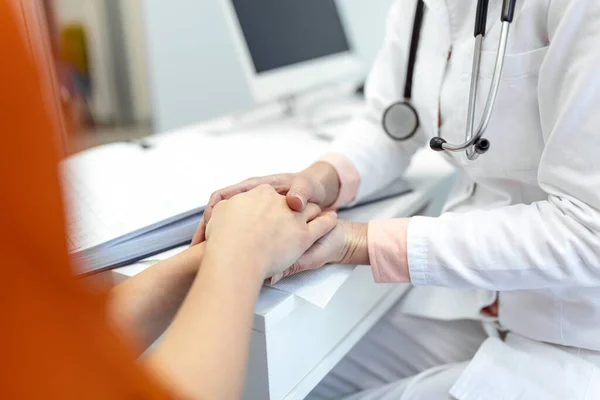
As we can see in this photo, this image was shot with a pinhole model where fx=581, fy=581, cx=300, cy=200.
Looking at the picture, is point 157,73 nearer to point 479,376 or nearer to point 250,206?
point 250,206

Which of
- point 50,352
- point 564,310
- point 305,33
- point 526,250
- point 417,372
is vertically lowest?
point 417,372

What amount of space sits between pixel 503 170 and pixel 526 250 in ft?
0.46

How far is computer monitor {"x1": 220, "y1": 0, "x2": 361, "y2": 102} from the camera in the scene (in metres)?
1.29

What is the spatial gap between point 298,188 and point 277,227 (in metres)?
0.13

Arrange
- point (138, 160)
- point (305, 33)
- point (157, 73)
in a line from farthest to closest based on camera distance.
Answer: point (157, 73)
point (305, 33)
point (138, 160)

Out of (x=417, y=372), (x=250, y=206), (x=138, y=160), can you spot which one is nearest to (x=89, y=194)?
(x=138, y=160)

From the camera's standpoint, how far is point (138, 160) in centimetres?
111

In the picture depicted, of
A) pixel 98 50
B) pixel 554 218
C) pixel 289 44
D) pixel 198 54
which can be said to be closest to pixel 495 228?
pixel 554 218

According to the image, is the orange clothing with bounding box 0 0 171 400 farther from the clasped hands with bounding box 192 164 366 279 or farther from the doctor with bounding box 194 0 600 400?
the doctor with bounding box 194 0 600 400

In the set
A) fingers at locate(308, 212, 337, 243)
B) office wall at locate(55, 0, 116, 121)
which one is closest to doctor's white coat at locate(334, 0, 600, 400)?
fingers at locate(308, 212, 337, 243)

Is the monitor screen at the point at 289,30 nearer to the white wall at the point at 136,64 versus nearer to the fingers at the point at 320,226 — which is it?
the fingers at the point at 320,226

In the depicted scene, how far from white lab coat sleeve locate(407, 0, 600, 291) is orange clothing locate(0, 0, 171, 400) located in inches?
19.0

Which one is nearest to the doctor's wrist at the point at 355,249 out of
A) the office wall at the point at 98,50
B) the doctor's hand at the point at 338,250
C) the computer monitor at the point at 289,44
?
the doctor's hand at the point at 338,250

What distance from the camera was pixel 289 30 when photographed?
4.55 feet
